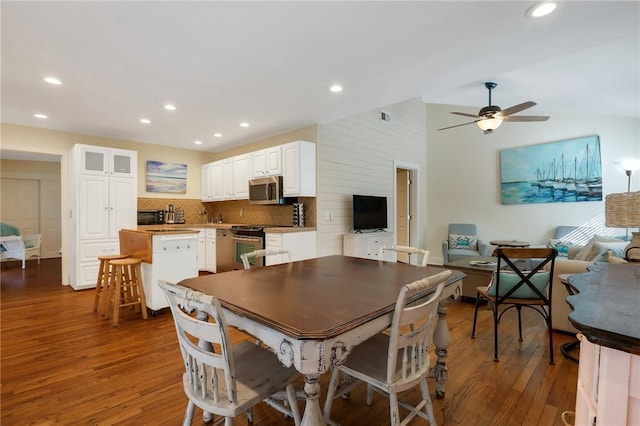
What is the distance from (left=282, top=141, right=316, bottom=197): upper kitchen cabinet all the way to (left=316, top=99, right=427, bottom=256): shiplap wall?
0.38ft

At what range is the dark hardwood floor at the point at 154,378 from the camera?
175 centimetres

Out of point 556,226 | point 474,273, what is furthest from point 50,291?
point 556,226

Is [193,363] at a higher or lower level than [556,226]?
lower

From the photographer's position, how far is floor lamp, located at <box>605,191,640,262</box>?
2008 millimetres

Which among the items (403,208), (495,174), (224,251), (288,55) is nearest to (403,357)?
(288,55)

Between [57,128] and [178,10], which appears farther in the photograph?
[57,128]

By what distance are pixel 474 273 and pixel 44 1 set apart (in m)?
4.65

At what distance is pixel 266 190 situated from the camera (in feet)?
15.8

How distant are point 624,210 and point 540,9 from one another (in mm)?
1480

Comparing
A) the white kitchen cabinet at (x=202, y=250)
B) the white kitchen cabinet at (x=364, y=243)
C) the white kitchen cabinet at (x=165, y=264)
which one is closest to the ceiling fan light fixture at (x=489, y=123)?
the white kitchen cabinet at (x=364, y=243)

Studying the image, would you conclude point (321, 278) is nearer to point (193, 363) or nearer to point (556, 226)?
point (193, 363)

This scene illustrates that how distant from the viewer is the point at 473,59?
103 inches

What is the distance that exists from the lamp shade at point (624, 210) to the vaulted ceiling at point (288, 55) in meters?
1.21

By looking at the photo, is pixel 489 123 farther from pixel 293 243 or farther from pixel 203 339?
pixel 203 339
